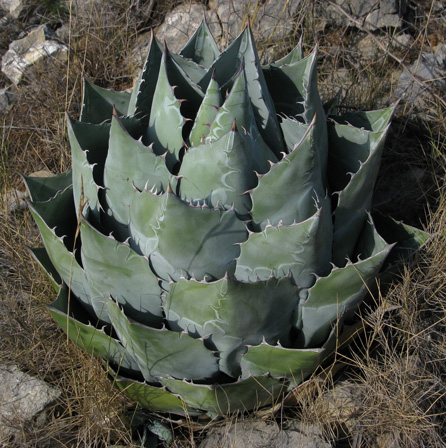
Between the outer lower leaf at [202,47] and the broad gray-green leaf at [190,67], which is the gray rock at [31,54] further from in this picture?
the broad gray-green leaf at [190,67]

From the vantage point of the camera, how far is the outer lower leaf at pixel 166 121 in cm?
141

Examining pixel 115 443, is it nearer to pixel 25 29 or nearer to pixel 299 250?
pixel 299 250

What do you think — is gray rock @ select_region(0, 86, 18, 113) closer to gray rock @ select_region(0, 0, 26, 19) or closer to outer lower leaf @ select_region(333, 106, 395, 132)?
gray rock @ select_region(0, 0, 26, 19)

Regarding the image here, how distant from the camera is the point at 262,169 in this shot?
1.38 m

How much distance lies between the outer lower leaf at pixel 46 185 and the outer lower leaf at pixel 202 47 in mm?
552

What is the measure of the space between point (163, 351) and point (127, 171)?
18.5 inches

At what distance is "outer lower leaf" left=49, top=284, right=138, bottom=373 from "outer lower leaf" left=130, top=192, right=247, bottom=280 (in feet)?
0.88

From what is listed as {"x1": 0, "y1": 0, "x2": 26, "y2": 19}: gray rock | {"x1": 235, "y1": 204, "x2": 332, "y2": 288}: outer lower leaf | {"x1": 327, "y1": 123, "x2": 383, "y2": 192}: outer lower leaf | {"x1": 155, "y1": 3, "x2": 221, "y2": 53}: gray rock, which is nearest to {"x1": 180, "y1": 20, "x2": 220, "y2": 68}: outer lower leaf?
{"x1": 327, "y1": 123, "x2": 383, "y2": 192}: outer lower leaf

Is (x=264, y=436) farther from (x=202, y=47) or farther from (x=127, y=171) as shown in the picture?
(x=202, y=47)

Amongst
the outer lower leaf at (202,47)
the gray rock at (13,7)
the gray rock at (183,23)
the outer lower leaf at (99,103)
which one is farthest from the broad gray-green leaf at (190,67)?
the gray rock at (13,7)

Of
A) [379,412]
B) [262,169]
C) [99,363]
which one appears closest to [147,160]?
[262,169]

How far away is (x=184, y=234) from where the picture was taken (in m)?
1.29

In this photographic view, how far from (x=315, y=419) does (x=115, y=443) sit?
0.60 m

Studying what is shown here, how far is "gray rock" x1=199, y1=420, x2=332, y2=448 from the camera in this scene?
1.55 m
